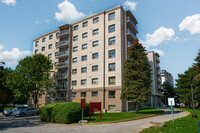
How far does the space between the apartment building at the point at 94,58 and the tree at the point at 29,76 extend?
5.13 metres

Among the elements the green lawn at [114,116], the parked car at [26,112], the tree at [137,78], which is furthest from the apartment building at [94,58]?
the parked car at [26,112]

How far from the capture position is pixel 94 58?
37562 millimetres

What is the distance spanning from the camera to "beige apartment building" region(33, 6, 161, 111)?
3419 centimetres

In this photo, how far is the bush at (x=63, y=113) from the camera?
18.1 m

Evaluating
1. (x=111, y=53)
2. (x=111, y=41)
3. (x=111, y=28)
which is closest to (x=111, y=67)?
(x=111, y=53)

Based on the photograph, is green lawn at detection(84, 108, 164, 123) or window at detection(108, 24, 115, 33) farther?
window at detection(108, 24, 115, 33)

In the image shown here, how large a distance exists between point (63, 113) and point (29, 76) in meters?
23.0

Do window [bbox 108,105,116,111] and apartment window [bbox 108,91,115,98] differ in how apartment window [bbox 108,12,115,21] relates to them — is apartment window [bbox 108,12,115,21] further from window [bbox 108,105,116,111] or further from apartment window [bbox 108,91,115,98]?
window [bbox 108,105,116,111]

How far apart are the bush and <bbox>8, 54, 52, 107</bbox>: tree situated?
57.8ft

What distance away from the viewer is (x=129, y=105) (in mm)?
35531

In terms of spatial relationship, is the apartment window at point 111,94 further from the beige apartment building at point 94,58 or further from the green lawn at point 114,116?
the green lawn at point 114,116

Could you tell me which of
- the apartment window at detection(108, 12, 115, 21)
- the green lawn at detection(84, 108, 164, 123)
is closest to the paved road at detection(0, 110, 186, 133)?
the green lawn at detection(84, 108, 164, 123)

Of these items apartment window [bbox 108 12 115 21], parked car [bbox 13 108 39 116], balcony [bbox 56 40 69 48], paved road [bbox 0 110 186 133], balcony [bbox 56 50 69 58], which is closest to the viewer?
paved road [bbox 0 110 186 133]

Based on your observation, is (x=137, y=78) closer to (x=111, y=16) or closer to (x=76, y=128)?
(x=76, y=128)
